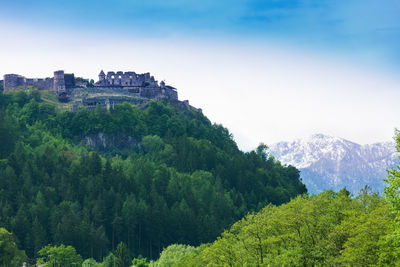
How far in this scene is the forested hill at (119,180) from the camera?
124562 mm

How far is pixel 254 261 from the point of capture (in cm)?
6606

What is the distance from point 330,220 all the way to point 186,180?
9942 cm

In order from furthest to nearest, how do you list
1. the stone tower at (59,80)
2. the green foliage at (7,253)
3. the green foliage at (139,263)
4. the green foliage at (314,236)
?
the stone tower at (59,80)
the green foliage at (139,263)
the green foliage at (7,253)
the green foliage at (314,236)

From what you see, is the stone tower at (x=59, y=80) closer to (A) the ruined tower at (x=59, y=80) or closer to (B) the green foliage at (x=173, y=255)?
(A) the ruined tower at (x=59, y=80)

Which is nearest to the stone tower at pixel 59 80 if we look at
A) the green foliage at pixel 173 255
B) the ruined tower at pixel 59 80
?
the ruined tower at pixel 59 80

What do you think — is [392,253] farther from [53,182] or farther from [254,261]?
[53,182]

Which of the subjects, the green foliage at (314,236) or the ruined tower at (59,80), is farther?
the ruined tower at (59,80)

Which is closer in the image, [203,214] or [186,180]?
[203,214]

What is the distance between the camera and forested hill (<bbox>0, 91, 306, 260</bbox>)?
409 ft

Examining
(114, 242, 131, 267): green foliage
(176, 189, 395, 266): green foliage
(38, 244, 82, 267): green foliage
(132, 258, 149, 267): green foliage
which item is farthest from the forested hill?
(176, 189, 395, 266): green foliage

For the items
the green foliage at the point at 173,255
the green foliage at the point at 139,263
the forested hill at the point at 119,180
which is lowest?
the green foliage at the point at 139,263

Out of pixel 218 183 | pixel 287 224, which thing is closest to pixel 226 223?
pixel 218 183

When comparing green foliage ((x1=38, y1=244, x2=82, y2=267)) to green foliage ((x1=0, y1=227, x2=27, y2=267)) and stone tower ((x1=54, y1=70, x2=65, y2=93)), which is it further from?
stone tower ((x1=54, y1=70, x2=65, y2=93))

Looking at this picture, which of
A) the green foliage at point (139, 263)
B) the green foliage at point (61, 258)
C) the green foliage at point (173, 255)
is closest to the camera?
the green foliage at point (173, 255)
